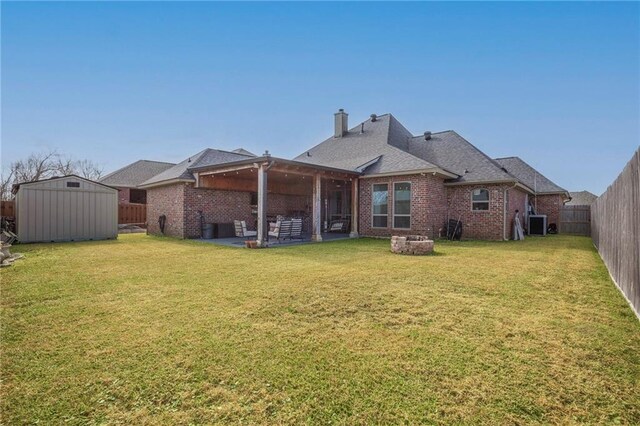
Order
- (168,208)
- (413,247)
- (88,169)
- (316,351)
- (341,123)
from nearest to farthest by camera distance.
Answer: (316,351) < (413,247) < (168,208) < (341,123) < (88,169)

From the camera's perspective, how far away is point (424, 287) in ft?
16.0

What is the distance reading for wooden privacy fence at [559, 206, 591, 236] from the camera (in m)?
18.6

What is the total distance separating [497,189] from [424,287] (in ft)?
33.0

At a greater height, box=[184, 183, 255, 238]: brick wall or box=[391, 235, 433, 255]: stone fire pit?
box=[184, 183, 255, 238]: brick wall

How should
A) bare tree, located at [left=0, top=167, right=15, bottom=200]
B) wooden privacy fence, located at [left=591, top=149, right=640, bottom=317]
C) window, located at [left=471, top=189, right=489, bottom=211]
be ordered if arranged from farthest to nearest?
bare tree, located at [left=0, top=167, right=15, bottom=200]
window, located at [left=471, top=189, right=489, bottom=211]
wooden privacy fence, located at [left=591, top=149, right=640, bottom=317]

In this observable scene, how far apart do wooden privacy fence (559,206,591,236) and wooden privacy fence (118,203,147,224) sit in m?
25.9

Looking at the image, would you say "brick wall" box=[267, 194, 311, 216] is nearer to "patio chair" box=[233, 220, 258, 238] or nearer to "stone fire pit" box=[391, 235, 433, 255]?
"patio chair" box=[233, 220, 258, 238]

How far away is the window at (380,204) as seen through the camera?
43.7ft

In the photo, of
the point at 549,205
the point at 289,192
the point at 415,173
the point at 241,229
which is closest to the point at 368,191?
the point at 415,173

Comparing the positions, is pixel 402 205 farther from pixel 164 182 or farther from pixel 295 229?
pixel 164 182

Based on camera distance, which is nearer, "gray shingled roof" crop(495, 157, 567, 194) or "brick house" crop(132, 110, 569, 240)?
"brick house" crop(132, 110, 569, 240)

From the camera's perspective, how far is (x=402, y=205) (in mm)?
12898

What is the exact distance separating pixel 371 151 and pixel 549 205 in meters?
12.1

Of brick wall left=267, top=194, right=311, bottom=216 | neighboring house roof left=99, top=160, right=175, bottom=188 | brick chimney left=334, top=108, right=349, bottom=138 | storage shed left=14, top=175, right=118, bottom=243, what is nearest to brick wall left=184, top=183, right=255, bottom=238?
brick wall left=267, top=194, right=311, bottom=216
